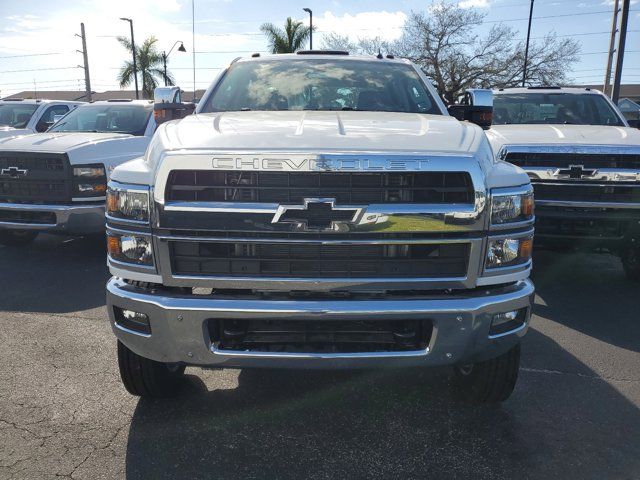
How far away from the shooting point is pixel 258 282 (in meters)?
2.56

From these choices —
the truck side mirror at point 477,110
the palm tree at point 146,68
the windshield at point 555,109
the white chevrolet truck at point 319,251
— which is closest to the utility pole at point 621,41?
the windshield at point 555,109

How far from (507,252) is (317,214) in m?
0.91

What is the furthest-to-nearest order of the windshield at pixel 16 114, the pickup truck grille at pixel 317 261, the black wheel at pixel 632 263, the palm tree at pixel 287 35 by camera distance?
the palm tree at pixel 287 35, the windshield at pixel 16 114, the black wheel at pixel 632 263, the pickup truck grille at pixel 317 261

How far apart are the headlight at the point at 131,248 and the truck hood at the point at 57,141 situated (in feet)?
13.5

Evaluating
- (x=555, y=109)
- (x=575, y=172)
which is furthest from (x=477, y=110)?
(x=555, y=109)

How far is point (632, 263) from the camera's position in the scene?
5812 mm

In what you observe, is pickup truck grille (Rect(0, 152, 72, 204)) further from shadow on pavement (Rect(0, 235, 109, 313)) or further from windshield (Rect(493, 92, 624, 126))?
windshield (Rect(493, 92, 624, 126))

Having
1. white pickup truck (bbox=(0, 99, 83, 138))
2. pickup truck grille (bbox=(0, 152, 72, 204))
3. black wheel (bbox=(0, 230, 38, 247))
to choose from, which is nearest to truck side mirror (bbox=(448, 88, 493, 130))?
pickup truck grille (bbox=(0, 152, 72, 204))

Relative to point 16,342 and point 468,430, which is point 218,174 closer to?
point 468,430

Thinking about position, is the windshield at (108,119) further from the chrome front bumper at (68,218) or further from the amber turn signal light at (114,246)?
the amber turn signal light at (114,246)

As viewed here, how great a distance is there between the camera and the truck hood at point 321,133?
2.59m

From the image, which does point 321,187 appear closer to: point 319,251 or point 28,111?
point 319,251

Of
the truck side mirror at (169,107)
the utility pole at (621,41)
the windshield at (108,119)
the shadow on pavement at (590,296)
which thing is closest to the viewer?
the truck side mirror at (169,107)

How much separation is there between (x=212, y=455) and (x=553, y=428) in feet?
5.86
